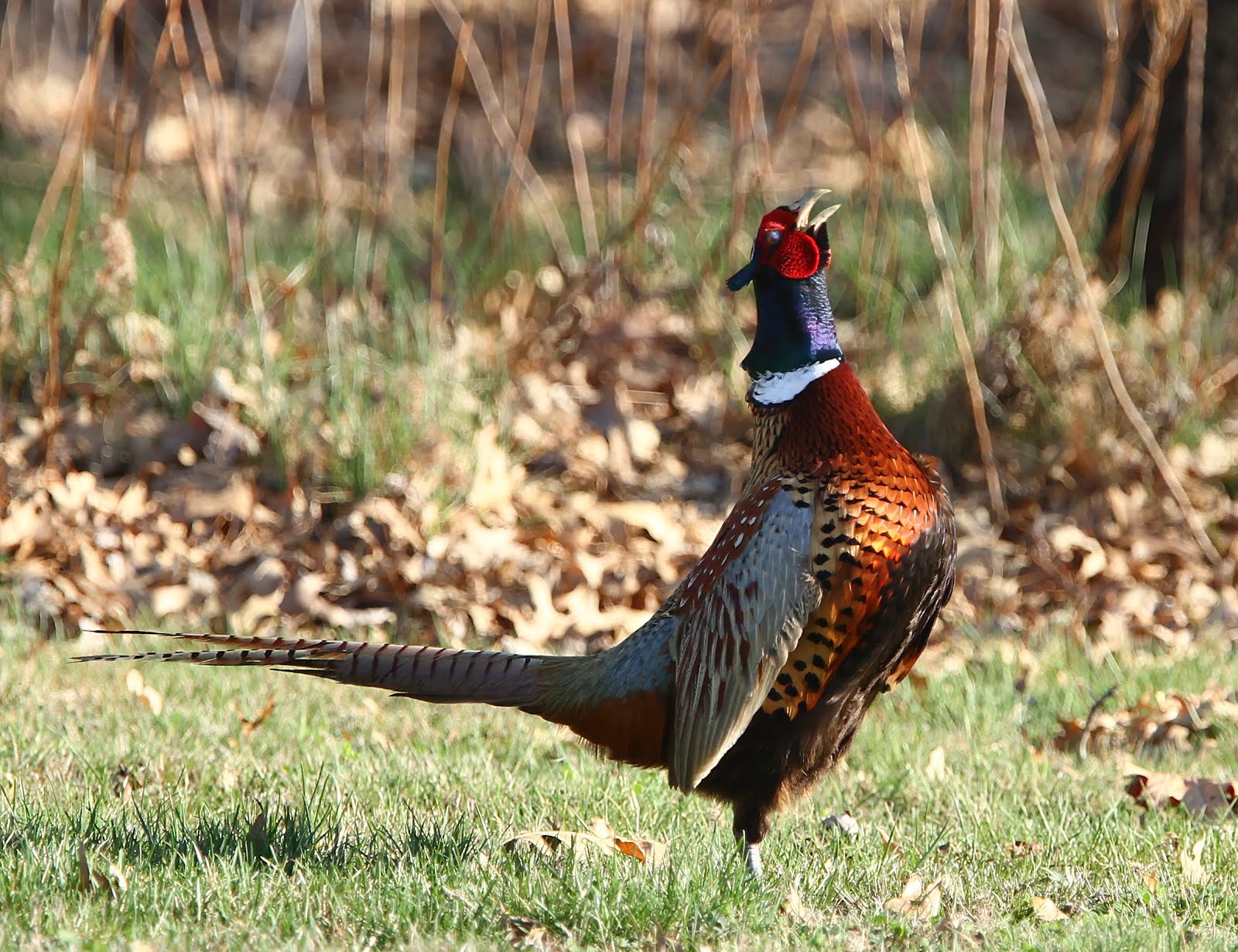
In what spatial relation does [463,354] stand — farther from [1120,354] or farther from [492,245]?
[1120,354]

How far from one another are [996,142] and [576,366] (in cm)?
190

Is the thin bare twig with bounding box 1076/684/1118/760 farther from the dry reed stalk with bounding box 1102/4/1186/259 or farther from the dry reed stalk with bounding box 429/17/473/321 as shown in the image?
the dry reed stalk with bounding box 429/17/473/321

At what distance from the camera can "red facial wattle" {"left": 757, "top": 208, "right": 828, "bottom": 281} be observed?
2.98m

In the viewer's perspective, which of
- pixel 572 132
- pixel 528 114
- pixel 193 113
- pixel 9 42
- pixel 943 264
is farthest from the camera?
pixel 9 42

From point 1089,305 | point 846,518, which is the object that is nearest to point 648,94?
point 1089,305

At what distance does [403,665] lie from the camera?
9.80 ft

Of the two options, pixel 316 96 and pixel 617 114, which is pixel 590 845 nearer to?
pixel 316 96

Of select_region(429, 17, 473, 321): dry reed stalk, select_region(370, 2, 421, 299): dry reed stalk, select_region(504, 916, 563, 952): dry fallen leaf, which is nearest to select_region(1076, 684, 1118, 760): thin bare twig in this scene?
select_region(504, 916, 563, 952): dry fallen leaf

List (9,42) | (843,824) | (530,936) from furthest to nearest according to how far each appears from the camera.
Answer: (9,42), (843,824), (530,936)

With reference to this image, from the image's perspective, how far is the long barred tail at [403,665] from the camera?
9.58 feet

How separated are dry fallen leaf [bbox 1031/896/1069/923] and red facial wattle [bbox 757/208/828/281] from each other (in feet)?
4.36

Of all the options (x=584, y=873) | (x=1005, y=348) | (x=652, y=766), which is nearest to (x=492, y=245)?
(x=1005, y=348)

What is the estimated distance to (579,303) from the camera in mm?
5918

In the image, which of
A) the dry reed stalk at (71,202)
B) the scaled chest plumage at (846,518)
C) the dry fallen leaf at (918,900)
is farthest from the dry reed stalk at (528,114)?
the dry fallen leaf at (918,900)
